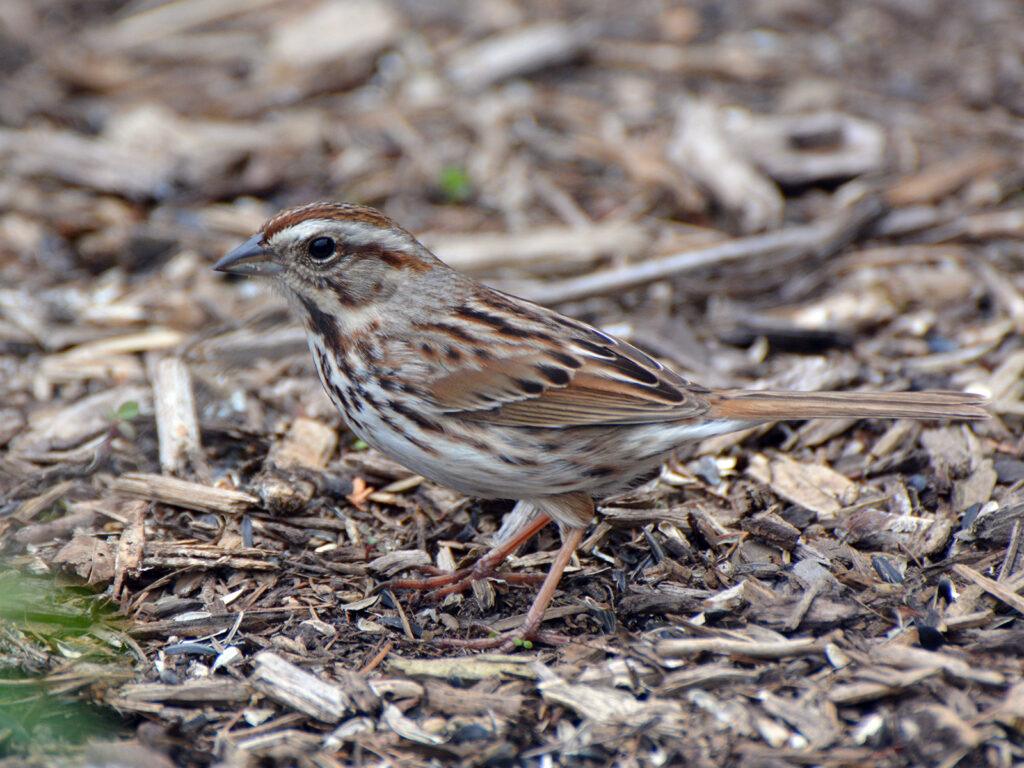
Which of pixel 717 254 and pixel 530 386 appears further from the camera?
pixel 717 254

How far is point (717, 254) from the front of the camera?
666 cm

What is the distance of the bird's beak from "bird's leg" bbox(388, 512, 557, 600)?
153cm

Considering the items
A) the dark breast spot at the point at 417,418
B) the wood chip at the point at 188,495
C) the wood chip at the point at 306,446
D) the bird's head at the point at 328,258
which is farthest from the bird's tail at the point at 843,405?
the wood chip at the point at 188,495

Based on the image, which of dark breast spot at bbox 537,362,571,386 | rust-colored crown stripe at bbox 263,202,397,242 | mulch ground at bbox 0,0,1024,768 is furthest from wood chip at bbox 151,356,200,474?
dark breast spot at bbox 537,362,571,386

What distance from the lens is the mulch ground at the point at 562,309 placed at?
3.65 meters

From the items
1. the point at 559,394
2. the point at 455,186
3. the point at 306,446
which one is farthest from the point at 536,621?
the point at 455,186

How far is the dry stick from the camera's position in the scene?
643 cm

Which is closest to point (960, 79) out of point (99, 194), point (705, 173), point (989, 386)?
point (705, 173)

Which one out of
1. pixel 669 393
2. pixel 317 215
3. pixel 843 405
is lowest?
pixel 843 405

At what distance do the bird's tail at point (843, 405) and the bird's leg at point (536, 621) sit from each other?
0.88 metres

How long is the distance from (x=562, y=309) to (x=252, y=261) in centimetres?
238

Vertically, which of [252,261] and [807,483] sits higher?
[252,261]

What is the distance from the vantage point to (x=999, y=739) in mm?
3303

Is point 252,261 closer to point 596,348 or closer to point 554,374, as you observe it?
point 554,374
